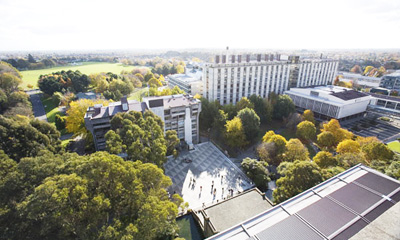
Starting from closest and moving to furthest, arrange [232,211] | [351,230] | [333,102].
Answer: [351,230] → [232,211] → [333,102]

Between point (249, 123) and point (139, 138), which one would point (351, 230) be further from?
point (249, 123)

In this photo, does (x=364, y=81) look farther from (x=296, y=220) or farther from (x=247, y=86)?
(x=296, y=220)

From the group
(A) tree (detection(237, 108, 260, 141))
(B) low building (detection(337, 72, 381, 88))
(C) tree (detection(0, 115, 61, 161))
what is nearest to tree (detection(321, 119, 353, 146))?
(A) tree (detection(237, 108, 260, 141))

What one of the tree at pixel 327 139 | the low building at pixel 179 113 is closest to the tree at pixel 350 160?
the tree at pixel 327 139

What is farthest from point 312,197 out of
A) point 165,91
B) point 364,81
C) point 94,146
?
point 364,81

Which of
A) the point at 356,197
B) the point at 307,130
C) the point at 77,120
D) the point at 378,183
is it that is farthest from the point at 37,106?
the point at 378,183

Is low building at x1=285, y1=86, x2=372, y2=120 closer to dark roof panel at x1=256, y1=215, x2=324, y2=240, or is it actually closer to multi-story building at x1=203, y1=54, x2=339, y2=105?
multi-story building at x1=203, y1=54, x2=339, y2=105
